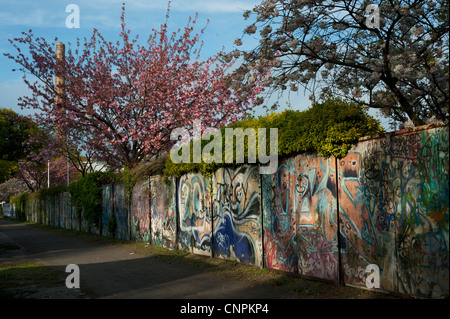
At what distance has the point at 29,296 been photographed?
24.0ft

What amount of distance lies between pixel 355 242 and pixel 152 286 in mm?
3772

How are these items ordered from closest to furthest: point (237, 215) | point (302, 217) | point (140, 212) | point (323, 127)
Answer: point (323, 127) → point (302, 217) → point (237, 215) → point (140, 212)

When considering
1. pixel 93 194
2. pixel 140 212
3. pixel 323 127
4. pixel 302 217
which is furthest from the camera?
pixel 93 194

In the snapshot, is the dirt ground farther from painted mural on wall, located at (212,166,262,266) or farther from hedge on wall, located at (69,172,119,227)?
hedge on wall, located at (69,172,119,227)

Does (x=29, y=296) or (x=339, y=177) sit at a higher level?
(x=339, y=177)

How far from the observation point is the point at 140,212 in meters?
16.1

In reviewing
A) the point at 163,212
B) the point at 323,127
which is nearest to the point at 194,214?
the point at 163,212

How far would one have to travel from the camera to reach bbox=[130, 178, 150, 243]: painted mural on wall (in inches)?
608

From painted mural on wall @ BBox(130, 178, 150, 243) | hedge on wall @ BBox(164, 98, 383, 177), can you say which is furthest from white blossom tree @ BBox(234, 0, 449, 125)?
painted mural on wall @ BBox(130, 178, 150, 243)

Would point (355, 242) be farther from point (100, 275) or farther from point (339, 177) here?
point (100, 275)

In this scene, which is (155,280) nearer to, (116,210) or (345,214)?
(345,214)

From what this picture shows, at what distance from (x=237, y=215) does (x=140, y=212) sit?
22.9 ft

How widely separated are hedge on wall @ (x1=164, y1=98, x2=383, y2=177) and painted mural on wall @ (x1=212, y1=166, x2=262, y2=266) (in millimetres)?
1114
